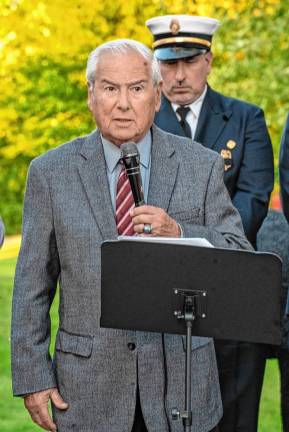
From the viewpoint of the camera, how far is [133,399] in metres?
4.79

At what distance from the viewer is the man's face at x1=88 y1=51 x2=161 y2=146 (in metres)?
4.75

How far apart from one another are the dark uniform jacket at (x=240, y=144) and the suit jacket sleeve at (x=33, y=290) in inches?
78.4

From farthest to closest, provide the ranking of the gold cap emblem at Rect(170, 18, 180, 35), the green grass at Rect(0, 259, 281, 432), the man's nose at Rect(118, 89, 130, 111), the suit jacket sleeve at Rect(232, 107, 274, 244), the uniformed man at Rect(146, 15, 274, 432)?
1. the green grass at Rect(0, 259, 281, 432)
2. the gold cap emblem at Rect(170, 18, 180, 35)
3. the uniformed man at Rect(146, 15, 274, 432)
4. the suit jacket sleeve at Rect(232, 107, 274, 244)
5. the man's nose at Rect(118, 89, 130, 111)

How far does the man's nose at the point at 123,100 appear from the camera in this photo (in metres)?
4.73

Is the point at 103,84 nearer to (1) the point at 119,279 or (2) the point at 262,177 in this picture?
(1) the point at 119,279

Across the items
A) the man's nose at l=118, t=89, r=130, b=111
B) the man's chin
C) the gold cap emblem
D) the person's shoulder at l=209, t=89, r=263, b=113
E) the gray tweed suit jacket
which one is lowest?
the gray tweed suit jacket

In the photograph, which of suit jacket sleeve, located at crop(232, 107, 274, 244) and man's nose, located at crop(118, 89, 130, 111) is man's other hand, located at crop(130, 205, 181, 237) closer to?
man's nose, located at crop(118, 89, 130, 111)

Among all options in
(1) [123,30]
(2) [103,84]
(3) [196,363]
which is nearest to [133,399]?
(3) [196,363]

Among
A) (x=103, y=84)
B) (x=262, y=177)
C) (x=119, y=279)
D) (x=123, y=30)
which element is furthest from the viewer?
(x=123, y=30)

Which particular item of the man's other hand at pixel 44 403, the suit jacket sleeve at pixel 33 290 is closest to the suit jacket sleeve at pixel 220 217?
the suit jacket sleeve at pixel 33 290

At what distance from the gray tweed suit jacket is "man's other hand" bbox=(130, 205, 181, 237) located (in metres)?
0.29

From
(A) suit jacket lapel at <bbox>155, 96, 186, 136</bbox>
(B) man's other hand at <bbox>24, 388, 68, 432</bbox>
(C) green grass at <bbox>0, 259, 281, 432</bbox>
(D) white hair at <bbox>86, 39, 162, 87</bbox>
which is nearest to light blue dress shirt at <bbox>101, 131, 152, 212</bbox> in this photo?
(D) white hair at <bbox>86, 39, 162, 87</bbox>

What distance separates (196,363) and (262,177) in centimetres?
209

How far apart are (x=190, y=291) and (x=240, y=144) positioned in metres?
2.53
